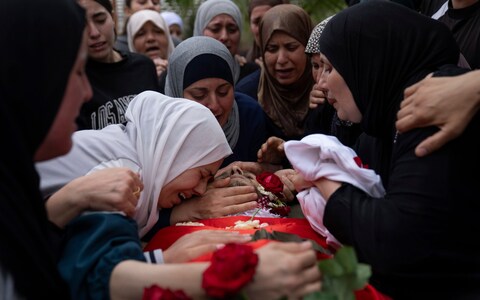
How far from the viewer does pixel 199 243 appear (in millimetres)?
2518

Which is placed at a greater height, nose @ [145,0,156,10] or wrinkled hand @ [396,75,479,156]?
wrinkled hand @ [396,75,479,156]

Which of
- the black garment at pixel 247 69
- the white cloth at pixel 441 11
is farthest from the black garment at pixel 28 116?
the black garment at pixel 247 69

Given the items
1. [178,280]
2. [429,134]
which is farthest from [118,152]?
[429,134]

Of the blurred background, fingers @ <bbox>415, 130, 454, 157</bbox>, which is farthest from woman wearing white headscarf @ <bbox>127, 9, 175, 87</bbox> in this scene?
fingers @ <bbox>415, 130, 454, 157</bbox>

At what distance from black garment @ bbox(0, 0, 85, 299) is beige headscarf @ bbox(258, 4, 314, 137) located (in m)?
2.94

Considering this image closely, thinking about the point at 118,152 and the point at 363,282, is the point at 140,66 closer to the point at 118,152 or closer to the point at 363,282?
the point at 118,152

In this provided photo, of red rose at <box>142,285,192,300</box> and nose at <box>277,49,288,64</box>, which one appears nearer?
red rose at <box>142,285,192,300</box>

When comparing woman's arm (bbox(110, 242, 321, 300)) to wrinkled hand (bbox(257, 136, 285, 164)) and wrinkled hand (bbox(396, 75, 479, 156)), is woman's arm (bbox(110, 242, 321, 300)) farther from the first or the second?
wrinkled hand (bbox(257, 136, 285, 164))

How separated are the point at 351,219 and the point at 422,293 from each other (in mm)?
377

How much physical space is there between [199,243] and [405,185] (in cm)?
78

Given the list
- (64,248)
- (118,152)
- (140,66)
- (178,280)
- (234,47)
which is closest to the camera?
(178,280)

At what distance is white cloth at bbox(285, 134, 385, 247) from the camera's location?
2.71 m

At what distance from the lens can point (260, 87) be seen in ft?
17.0

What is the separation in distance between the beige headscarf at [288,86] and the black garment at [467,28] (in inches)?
49.4
